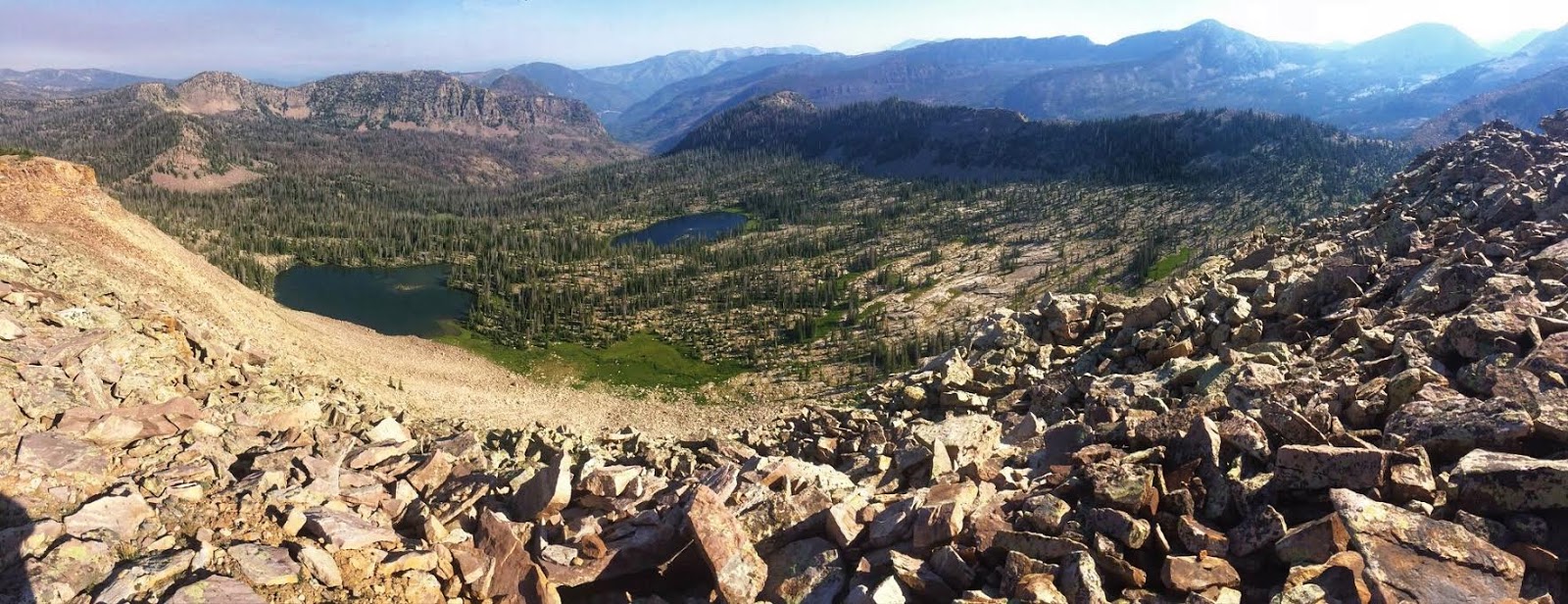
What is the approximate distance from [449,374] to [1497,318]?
240 feet

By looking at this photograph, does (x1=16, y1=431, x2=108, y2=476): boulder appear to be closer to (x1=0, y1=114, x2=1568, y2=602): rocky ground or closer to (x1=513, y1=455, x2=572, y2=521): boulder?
(x1=0, y1=114, x2=1568, y2=602): rocky ground

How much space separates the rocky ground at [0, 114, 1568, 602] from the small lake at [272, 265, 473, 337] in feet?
278

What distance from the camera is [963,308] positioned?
4114 inches

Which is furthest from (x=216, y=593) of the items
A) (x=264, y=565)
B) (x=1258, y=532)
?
(x=1258, y=532)

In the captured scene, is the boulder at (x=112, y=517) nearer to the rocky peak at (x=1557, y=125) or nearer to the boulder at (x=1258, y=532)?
the boulder at (x=1258, y=532)

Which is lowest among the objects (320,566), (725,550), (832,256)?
(832,256)

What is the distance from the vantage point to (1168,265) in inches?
4326

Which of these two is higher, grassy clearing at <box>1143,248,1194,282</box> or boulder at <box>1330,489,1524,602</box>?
boulder at <box>1330,489,1524,602</box>

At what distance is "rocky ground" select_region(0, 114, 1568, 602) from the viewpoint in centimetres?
1331

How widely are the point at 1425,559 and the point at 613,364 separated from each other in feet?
269

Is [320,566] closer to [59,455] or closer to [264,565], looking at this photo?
[264,565]

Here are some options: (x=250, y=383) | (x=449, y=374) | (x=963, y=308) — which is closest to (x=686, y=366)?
(x=449, y=374)

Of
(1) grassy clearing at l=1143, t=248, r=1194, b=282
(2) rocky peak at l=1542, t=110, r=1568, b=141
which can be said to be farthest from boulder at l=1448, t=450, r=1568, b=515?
(1) grassy clearing at l=1143, t=248, r=1194, b=282

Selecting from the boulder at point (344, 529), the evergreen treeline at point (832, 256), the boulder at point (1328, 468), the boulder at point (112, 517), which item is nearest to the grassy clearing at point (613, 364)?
the evergreen treeline at point (832, 256)
